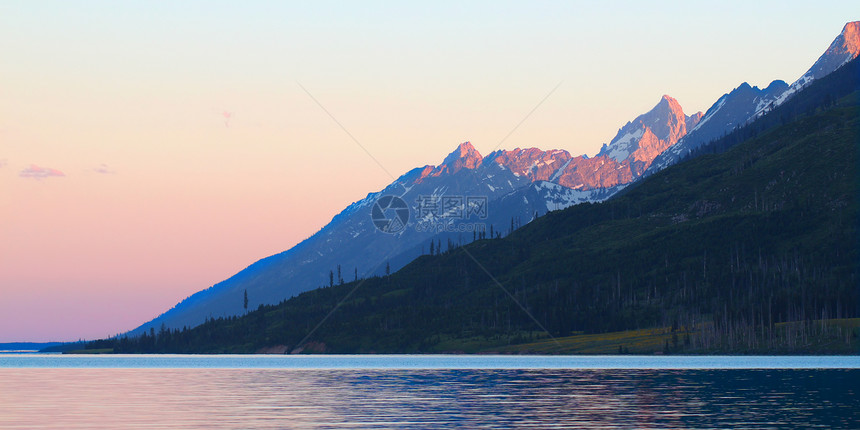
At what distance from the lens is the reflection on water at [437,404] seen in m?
81.7

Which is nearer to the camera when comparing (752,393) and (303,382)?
(752,393)

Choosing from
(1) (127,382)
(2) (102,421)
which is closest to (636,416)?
(2) (102,421)

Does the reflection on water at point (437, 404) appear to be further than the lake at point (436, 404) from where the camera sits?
Yes

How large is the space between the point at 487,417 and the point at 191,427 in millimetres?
27326

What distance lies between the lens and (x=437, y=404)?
4011 inches

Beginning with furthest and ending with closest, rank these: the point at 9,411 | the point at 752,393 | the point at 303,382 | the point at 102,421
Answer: the point at 303,382, the point at 752,393, the point at 9,411, the point at 102,421

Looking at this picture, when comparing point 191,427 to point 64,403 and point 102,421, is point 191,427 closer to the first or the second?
point 102,421

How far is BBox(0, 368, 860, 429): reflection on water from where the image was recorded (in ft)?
268

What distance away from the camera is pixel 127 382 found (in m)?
156

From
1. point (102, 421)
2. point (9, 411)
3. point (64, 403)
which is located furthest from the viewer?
point (64, 403)

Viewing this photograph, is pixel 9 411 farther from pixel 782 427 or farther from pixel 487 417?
pixel 782 427

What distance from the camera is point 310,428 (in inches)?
3044

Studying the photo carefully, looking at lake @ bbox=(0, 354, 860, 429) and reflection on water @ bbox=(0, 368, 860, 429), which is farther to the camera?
reflection on water @ bbox=(0, 368, 860, 429)

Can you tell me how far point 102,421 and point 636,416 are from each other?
49.5m
